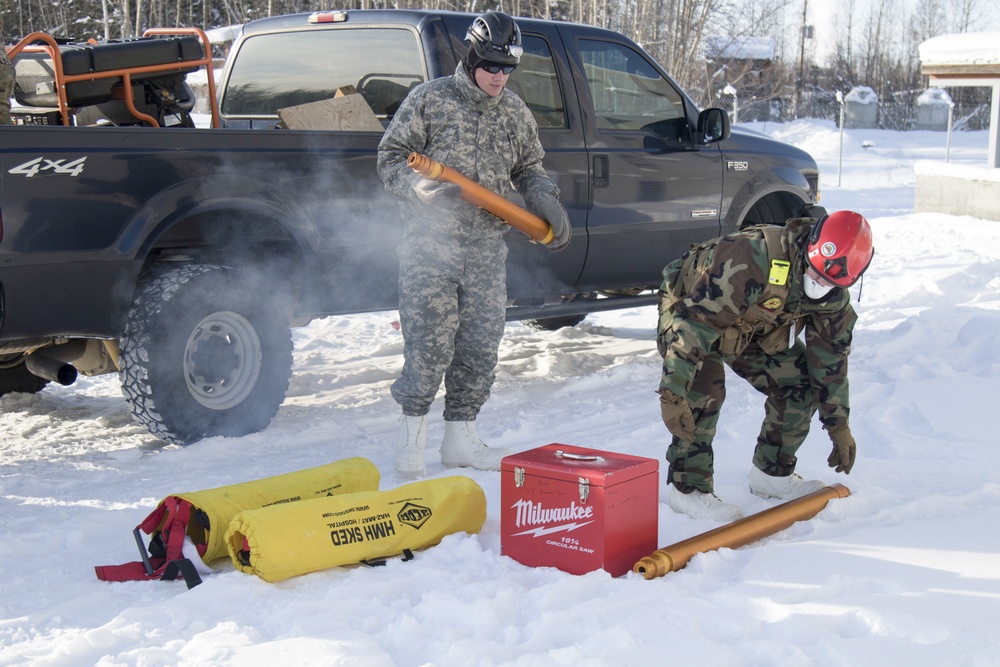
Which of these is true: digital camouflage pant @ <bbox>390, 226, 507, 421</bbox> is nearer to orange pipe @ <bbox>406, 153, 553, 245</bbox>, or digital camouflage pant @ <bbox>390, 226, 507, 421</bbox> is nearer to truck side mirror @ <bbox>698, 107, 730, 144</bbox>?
orange pipe @ <bbox>406, 153, 553, 245</bbox>

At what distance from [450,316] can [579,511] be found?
1.32 meters

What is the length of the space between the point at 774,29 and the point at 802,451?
50.2 m

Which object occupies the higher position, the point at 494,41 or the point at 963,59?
the point at 963,59

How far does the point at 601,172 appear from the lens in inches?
238

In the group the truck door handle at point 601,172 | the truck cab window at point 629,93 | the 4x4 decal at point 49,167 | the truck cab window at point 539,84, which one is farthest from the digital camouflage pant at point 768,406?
the 4x4 decal at point 49,167

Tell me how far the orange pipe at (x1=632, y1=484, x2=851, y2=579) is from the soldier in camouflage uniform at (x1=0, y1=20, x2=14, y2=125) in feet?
12.0

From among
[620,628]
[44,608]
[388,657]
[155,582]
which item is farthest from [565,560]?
[44,608]

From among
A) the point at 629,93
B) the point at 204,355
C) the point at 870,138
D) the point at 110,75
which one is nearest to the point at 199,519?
the point at 204,355

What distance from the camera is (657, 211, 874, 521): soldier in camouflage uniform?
3.62m

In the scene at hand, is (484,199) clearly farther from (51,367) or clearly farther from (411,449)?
(51,367)

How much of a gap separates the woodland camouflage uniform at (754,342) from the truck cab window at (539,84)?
2.14 metres

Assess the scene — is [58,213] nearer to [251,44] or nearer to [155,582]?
[155,582]

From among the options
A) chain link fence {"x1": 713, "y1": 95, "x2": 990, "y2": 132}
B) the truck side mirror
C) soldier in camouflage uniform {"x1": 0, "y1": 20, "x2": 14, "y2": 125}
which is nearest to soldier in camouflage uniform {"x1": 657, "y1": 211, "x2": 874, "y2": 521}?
the truck side mirror

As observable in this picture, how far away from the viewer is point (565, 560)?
341 centimetres
